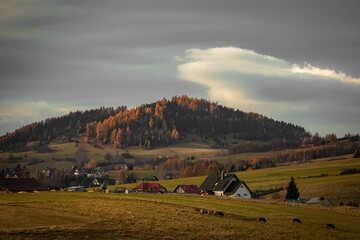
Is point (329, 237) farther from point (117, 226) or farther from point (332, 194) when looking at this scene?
point (332, 194)

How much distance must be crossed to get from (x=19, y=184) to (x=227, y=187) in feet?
164

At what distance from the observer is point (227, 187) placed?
94.5 metres

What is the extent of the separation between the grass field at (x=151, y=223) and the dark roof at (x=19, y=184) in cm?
5220

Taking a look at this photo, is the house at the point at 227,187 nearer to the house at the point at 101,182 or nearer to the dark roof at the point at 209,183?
the dark roof at the point at 209,183

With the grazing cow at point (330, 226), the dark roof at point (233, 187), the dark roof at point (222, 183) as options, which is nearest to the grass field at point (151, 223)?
the grazing cow at point (330, 226)

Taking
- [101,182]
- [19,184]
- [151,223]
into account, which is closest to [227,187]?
[19,184]

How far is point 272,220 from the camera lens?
47.5 m

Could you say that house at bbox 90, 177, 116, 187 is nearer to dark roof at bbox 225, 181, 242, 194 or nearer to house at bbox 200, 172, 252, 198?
house at bbox 200, 172, 252, 198

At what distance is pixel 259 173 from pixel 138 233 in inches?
5011

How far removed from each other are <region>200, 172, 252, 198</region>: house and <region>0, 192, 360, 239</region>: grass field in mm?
37151

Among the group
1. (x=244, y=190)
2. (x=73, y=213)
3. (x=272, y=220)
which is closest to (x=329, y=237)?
(x=272, y=220)

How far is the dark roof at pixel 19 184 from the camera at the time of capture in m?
97.8

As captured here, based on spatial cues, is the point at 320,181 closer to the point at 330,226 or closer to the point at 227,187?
the point at 227,187

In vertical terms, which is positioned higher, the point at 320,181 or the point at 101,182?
the point at 320,181
